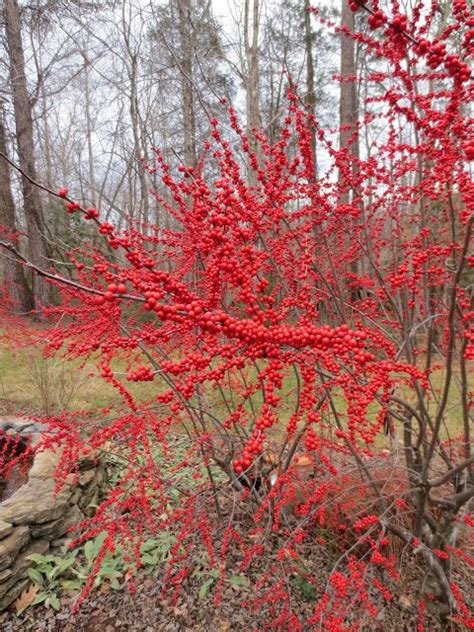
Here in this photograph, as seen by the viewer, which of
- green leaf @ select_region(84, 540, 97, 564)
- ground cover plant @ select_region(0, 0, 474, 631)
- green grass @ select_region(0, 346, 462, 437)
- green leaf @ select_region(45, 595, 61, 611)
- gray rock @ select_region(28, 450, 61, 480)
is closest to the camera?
ground cover plant @ select_region(0, 0, 474, 631)

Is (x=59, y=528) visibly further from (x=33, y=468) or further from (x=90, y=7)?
(x=90, y=7)

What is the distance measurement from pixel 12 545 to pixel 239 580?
1.80 m

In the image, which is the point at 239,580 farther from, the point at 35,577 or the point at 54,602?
the point at 35,577

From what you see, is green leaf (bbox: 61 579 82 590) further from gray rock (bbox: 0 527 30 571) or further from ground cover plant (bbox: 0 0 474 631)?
gray rock (bbox: 0 527 30 571)

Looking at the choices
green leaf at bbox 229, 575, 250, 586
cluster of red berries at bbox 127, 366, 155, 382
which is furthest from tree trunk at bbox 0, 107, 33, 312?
cluster of red berries at bbox 127, 366, 155, 382

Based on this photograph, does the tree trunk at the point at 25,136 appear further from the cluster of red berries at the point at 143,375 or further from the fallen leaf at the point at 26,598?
the cluster of red berries at the point at 143,375

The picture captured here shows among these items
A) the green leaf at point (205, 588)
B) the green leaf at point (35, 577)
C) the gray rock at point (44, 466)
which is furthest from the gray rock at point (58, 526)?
the green leaf at point (205, 588)

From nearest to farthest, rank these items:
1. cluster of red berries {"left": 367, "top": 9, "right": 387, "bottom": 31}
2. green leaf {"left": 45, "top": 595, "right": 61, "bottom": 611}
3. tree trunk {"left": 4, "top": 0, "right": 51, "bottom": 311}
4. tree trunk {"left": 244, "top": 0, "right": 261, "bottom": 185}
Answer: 1. cluster of red berries {"left": 367, "top": 9, "right": 387, "bottom": 31}
2. green leaf {"left": 45, "top": 595, "right": 61, "bottom": 611}
3. tree trunk {"left": 244, "top": 0, "right": 261, "bottom": 185}
4. tree trunk {"left": 4, "top": 0, "right": 51, "bottom": 311}

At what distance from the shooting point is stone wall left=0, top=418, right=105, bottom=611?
8.98ft

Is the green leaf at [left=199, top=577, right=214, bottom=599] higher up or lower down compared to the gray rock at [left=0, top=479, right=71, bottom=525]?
lower down

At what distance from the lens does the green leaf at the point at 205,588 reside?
272 cm

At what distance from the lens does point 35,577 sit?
2.80m

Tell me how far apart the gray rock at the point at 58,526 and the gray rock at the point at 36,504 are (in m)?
0.05

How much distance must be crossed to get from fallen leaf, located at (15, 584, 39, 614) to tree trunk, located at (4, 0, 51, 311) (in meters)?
8.30
